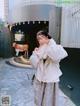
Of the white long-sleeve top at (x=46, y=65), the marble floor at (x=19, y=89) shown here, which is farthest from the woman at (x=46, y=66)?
Answer: the marble floor at (x=19, y=89)

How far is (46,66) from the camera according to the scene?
134 inches

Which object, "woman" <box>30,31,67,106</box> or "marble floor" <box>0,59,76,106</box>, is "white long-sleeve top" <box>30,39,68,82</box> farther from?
"marble floor" <box>0,59,76,106</box>

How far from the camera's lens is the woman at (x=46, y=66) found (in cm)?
330

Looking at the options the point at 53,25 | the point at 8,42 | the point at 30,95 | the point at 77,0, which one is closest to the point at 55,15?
the point at 53,25

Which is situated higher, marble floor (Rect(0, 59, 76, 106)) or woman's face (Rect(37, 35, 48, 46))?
woman's face (Rect(37, 35, 48, 46))

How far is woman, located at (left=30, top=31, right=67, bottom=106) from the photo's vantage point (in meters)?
3.30

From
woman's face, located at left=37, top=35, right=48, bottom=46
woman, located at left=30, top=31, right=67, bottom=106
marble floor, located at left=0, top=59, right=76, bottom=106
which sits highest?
woman's face, located at left=37, top=35, right=48, bottom=46

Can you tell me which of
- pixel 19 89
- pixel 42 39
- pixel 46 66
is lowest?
pixel 19 89

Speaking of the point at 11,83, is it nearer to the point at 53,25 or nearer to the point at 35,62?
the point at 53,25

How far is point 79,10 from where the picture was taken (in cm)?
619

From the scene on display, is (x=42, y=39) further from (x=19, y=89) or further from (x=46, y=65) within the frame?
(x=19, y=89)

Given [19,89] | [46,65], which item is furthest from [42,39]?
[19,89]

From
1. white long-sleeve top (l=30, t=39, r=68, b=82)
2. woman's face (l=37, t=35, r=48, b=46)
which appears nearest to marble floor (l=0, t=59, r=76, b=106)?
white long-sleeve top (l=30, t=39, r=68, b=82)

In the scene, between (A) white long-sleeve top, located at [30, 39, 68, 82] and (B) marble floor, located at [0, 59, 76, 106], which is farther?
(B) marble floor, located at [0, 59, 76, 106]
